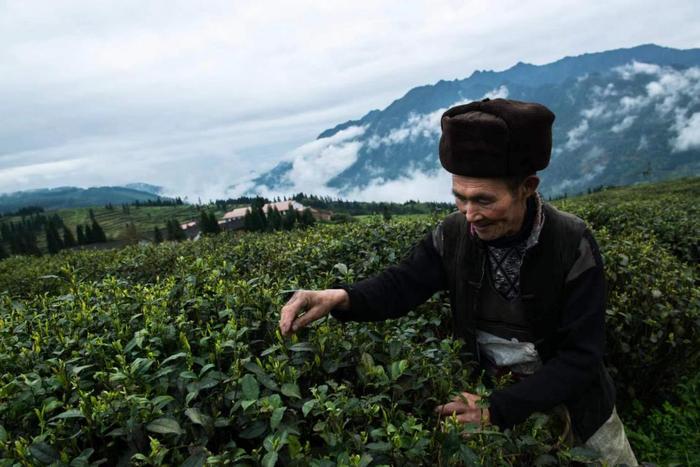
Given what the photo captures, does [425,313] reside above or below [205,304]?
below

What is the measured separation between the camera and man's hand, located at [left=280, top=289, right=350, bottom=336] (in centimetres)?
280

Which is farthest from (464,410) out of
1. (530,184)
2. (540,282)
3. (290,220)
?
(290,220)

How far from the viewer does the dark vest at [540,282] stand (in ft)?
9.94

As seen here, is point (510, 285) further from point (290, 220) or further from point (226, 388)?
point (290, 220)

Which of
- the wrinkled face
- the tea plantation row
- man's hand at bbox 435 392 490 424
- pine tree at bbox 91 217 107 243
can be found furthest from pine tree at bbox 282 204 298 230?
pine tree at bbox 91 217 107 243

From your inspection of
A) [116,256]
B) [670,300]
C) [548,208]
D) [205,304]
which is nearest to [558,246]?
[548,208]

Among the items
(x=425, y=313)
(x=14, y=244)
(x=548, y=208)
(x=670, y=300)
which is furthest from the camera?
(x=14, y=244)

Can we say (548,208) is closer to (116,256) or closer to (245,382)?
(245,382)

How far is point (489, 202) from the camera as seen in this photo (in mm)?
2906

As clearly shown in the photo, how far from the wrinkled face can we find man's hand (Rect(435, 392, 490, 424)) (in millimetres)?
1131

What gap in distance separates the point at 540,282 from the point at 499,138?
102 centimetres

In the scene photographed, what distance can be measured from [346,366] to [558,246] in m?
1.60

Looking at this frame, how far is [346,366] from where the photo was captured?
261 cm

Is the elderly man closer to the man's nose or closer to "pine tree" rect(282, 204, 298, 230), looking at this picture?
the man's nose
